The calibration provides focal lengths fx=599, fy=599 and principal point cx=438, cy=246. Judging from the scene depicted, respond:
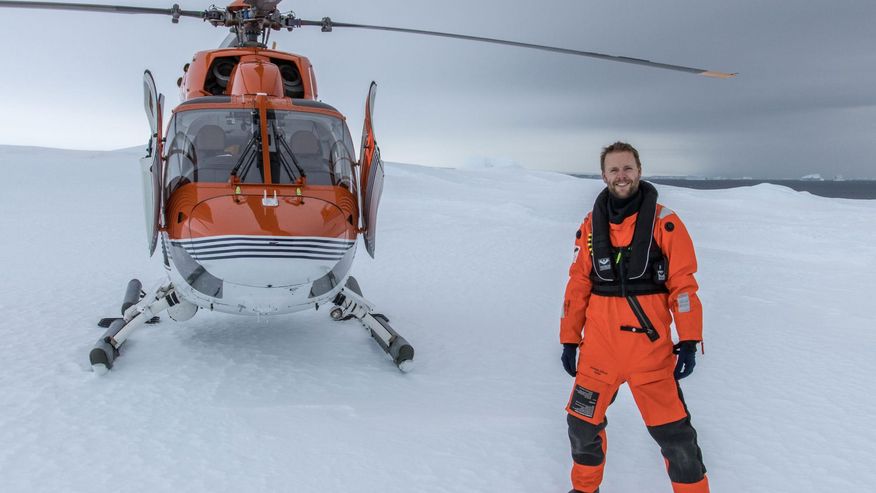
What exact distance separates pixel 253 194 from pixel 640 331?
2822mm

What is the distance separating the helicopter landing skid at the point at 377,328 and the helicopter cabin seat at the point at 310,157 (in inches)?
36.3

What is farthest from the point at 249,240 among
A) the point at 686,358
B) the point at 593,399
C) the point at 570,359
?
the point at 686,358

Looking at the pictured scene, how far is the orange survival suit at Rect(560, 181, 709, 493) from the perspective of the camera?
2623 millimetres

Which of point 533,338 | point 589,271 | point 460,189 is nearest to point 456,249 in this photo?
point 533,338

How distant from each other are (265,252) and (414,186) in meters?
19.2

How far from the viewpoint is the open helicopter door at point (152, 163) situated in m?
4.17

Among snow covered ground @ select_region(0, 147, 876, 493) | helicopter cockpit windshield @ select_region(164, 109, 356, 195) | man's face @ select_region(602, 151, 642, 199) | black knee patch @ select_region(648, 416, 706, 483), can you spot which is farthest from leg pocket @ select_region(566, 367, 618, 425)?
helicopter cockpit windshield @ select_region(164, 109, 356, 195)

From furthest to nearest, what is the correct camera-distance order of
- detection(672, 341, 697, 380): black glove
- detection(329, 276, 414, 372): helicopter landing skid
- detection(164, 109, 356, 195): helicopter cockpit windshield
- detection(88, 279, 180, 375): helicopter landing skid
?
1. detection(329, 276, 414, 372): helicopter landing skid
2. detection(164, 109, 356, 195): helicopter cockpit windshield
3. detection(88, 279, 180, 375): helicopter landing skid
4. detection(672, 341, 697, 380): black glove

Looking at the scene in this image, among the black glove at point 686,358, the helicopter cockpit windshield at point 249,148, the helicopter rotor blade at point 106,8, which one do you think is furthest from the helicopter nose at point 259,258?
the black glove at point 686,358

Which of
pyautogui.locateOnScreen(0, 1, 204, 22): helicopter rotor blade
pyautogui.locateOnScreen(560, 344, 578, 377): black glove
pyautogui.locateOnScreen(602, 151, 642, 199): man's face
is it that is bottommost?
pyautogui.locateOnScreen(560, 344, 578, 377): black glove

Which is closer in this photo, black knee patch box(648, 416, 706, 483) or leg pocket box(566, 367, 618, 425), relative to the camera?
A: black knee patch box(648, 416, 706, 483)

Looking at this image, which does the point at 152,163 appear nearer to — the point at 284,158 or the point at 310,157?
the point at 284,158

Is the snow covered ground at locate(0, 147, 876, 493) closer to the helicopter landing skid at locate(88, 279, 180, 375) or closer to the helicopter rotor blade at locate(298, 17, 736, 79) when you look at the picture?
the helicopter landing skid at locate(88, 279, 180, 375)

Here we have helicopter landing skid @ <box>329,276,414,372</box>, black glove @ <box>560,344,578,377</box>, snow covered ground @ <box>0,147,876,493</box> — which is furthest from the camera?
helicopter landing skid @ <box>329,276,414,372</box>
